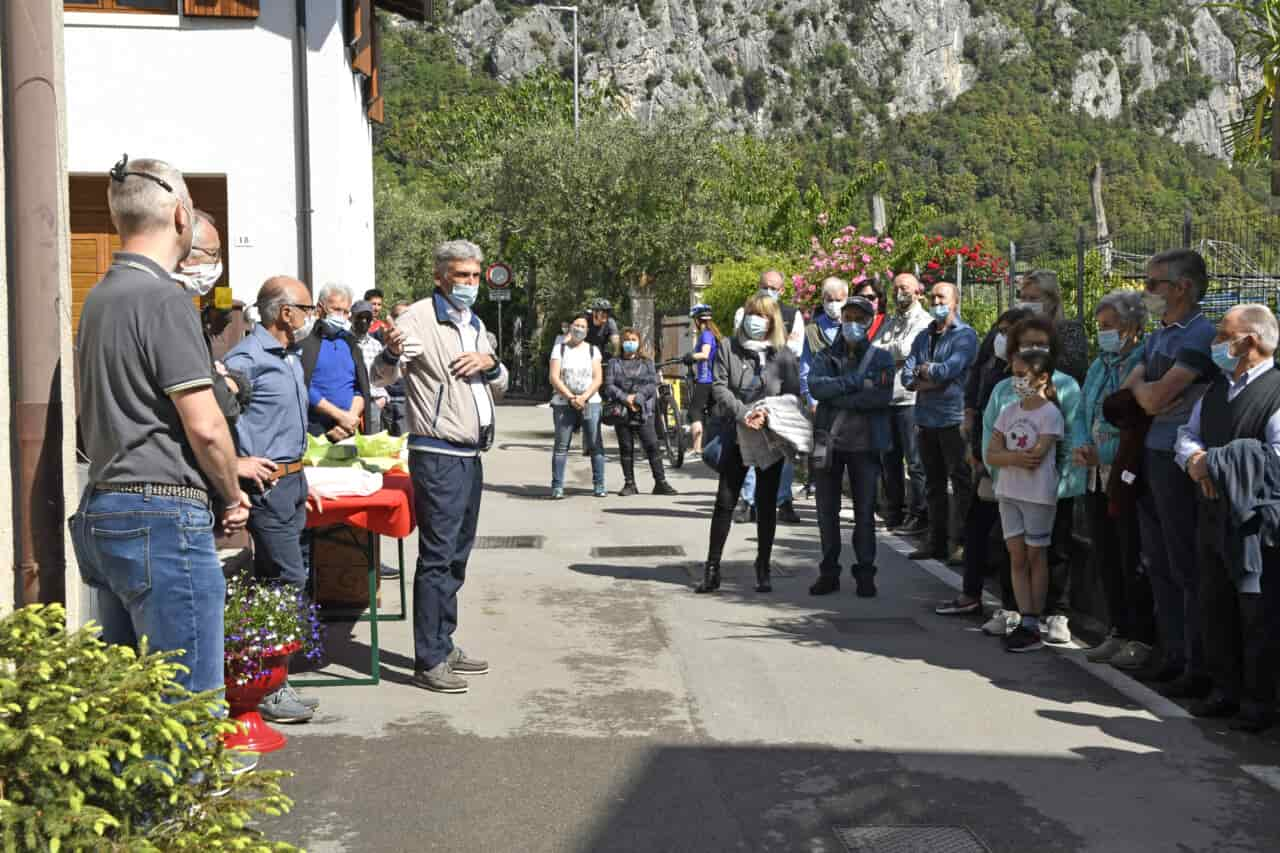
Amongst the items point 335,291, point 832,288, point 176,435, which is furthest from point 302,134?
point 176,435

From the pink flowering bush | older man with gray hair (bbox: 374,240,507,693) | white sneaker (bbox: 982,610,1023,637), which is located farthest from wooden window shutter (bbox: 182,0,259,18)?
white sneaker (bbox: 982,610,1023,637)

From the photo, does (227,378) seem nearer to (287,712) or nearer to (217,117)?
(287,712)

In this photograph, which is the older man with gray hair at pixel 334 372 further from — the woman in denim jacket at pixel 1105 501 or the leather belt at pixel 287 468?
the woman in denim jacket at pixel 1105 501

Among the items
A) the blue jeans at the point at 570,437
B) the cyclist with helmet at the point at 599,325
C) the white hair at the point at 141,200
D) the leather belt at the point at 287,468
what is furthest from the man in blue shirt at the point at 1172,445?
the cyclist with helmet at the point at 599,325

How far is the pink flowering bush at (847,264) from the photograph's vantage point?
739 inches

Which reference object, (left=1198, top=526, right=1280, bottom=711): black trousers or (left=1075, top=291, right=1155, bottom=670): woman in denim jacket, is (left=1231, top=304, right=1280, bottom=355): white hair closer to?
(left=1198, top=526, right=1280, bottom=711): black trousers

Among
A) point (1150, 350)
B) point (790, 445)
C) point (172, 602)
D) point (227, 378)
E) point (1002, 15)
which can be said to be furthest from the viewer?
point (1002, 15)

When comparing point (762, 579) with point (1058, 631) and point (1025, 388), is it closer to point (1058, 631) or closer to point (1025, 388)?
point (1058, 631)

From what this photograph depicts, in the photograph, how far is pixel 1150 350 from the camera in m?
7.35

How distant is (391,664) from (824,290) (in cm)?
555

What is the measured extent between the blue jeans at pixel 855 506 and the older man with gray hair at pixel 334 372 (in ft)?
9.94

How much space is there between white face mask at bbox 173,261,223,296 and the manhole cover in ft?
15.5

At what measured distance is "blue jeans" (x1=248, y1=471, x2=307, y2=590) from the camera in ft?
22.4

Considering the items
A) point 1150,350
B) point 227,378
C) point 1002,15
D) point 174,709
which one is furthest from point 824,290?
point 1002,15
